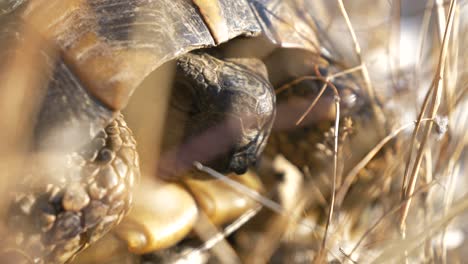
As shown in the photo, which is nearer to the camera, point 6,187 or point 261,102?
point 6,187

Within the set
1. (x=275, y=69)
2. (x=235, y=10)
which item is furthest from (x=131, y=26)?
(x=275, y=69)

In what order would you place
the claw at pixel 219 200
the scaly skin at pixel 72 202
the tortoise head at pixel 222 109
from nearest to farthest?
the scaly skin at pixel 72 202 < the tortoise head at pixel 222 109 < the claw at pixel 219 200

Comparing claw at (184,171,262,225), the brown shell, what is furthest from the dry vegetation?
the brown shell

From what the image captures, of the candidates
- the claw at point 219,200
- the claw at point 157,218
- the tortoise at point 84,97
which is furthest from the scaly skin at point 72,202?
the claw at point 219,200

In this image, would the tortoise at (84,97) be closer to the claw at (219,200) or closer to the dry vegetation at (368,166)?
the dry vegetation at (368,166)

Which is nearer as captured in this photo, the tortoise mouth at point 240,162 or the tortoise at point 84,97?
the tortoise at point 84,97

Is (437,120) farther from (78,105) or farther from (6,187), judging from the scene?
(6,187)

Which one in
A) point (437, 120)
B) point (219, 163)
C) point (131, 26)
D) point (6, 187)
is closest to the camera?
point (6, 187)

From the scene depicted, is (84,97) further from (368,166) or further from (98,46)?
(368,166)

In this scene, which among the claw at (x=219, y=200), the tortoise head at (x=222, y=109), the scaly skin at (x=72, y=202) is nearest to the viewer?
the scaly skin at (x=72, y=202)
